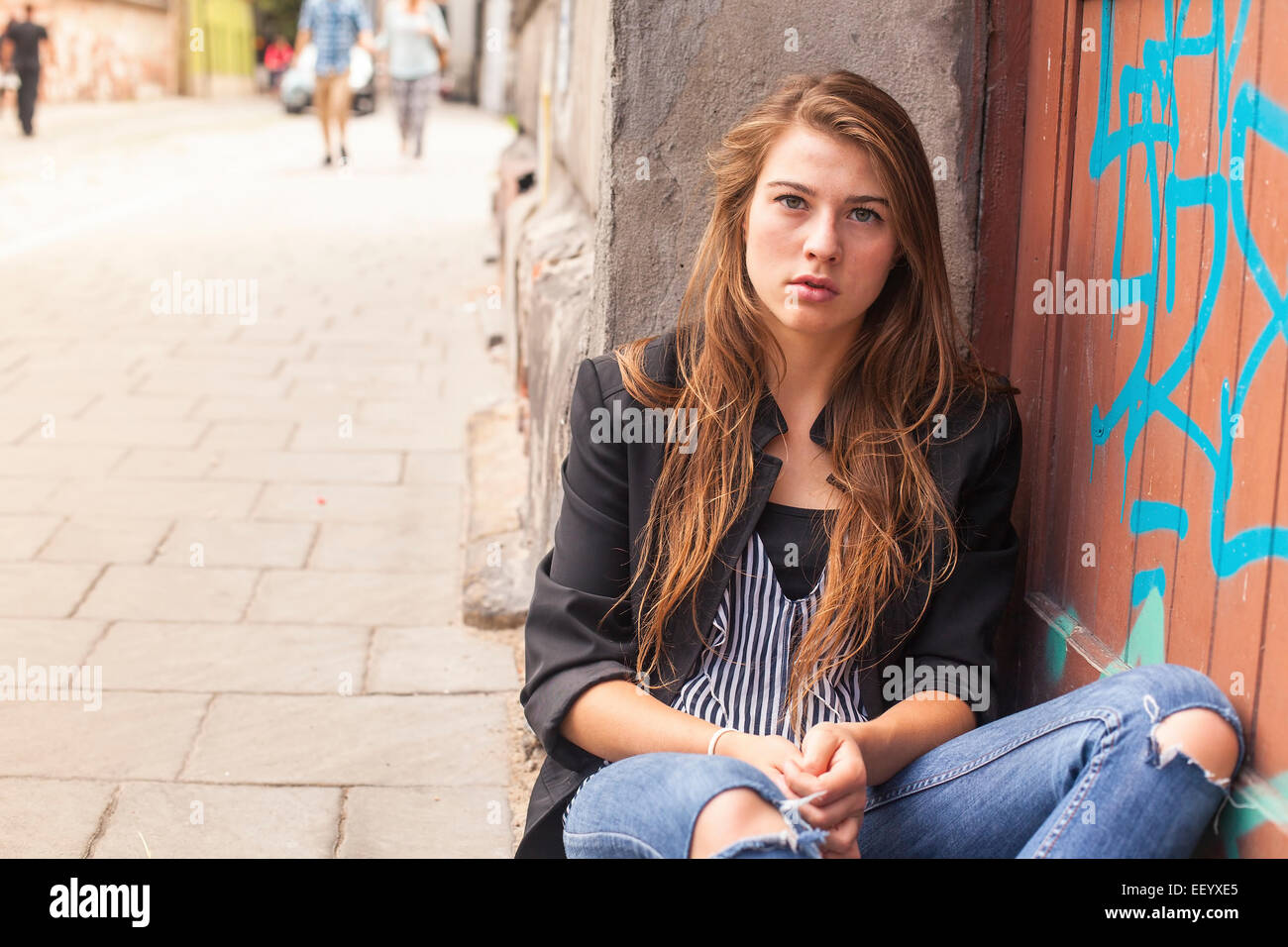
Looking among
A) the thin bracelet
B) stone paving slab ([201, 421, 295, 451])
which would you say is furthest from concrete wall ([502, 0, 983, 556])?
stone paving slab ([201, 421, 295, 451])

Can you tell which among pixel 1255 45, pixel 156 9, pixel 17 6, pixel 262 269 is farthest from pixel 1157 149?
pixel 156 9

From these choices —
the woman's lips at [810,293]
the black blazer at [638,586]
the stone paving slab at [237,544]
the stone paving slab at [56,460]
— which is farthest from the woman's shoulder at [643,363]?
the stone paving slab at [56,460]

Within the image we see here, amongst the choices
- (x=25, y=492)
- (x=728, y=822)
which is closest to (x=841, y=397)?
(x=728, y=822)

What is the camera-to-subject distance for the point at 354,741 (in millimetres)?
3127

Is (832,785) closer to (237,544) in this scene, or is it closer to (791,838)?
(791,838)

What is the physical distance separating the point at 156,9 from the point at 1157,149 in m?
35.0

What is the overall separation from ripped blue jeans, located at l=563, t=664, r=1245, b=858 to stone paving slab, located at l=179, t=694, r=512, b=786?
3.63ft

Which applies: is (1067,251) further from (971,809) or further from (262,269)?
(262,269)

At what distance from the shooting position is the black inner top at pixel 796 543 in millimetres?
2143

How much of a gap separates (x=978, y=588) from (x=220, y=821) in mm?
1568

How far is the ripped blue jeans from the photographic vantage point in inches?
67.9

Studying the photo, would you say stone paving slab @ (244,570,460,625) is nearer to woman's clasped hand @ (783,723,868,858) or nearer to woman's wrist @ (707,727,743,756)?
woman's wrist @ (707,727,743,756)

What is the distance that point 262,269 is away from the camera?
8875mm

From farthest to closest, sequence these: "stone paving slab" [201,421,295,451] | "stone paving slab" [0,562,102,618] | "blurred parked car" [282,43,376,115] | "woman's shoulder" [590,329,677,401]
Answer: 1. "blurred parked car" [282,43,376,115]
2. "stone paving slab" [201,421,295,451]
3. "stone paving slab" [0,562,102,618]
4. "woman's shoulder" [590,329,677,401]
